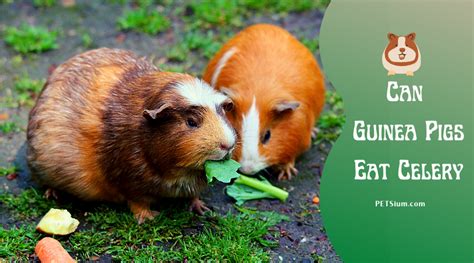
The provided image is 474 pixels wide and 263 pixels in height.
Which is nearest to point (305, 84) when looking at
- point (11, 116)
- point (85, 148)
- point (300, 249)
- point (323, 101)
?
point (323, 101)

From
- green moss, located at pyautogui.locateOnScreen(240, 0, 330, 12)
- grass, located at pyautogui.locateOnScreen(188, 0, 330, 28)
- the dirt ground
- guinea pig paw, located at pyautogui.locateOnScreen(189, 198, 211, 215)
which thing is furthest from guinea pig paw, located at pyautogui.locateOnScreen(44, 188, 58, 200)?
green moss, located at pyautogui.locateOnScreen(240, 0, 330, 12)

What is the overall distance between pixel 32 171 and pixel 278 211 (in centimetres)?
183

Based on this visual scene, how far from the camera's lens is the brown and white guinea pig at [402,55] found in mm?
4953

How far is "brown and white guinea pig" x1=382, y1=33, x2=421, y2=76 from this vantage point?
4.95 m

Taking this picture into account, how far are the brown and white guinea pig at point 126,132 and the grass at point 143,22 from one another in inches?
86.8

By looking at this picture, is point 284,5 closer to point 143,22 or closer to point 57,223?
point 143,22

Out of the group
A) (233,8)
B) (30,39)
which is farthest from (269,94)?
(30,39)

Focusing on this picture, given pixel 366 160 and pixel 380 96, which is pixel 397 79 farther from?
pixel 366 160

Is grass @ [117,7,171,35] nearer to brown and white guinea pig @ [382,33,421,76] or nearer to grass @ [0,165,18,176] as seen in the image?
grass @ [0,165,18,176]

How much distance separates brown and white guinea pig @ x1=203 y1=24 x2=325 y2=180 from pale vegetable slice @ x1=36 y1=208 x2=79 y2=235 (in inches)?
51.4

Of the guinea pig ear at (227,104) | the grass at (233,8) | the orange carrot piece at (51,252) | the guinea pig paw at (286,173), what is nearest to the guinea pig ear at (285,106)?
the guinea pig paw at (286,173)

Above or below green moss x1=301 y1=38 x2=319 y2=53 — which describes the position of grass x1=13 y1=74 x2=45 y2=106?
above

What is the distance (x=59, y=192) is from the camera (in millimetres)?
5422

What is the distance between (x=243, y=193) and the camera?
218 inches
